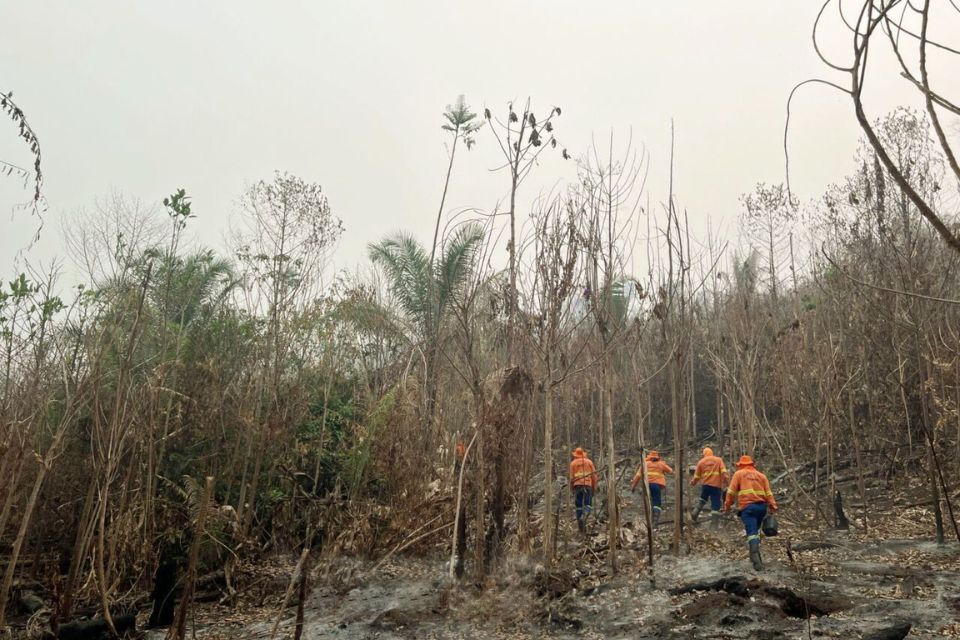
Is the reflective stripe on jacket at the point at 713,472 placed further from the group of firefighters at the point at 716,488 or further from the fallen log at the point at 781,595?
the fallen log at the point at 781,595

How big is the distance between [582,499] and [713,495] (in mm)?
2878

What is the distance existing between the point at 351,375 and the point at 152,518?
17.9ft

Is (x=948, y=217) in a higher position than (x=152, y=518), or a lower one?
higher

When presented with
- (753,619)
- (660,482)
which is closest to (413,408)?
(660,482)

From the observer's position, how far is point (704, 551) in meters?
10.9

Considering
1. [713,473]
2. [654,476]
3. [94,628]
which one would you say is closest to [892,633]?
[654,476]

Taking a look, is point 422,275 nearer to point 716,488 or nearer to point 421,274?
point 421,274

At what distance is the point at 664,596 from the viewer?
8648 millimetres

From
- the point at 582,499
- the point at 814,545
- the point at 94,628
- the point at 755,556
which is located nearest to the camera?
the point at 94,628

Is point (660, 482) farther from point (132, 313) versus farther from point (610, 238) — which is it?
point (132, 313)

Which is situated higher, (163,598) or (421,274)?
(421,274)

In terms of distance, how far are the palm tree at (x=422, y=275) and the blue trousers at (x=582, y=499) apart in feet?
15.6

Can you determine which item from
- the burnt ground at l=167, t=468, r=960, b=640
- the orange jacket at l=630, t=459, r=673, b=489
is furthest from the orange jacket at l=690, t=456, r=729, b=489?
the burnt ground at l=167, t=468, r=960, b=640

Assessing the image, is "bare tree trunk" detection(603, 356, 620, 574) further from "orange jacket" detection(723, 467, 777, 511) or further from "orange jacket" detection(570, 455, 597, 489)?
"orange jacket" detection(570, 455, 597, 489)
